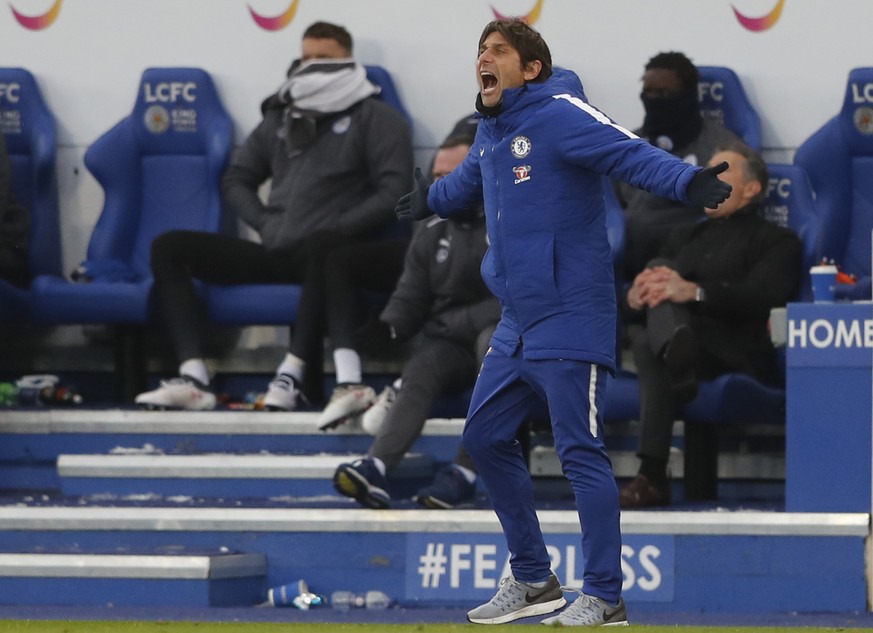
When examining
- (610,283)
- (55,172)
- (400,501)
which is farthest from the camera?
(55,172)

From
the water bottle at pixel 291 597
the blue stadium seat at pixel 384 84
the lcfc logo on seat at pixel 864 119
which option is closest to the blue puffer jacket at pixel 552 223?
the water bottle at pixel 291 597

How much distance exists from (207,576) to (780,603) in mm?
1689

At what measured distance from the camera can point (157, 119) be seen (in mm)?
7484

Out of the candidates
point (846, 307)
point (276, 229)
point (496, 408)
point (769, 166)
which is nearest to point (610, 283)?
point (496, 408)

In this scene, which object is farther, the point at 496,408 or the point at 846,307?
the point at 846,307

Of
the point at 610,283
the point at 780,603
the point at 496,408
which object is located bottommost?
the point at 780,603

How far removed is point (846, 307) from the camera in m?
5.53

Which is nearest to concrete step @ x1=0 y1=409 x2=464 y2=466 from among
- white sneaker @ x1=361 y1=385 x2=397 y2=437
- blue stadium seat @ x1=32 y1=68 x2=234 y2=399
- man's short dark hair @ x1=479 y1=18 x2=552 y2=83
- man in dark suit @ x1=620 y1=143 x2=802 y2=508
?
white sneaker @ x1=361 y1=385 x2=397 y2=437

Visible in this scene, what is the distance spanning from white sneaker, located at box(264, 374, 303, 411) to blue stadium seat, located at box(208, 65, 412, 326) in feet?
0.98

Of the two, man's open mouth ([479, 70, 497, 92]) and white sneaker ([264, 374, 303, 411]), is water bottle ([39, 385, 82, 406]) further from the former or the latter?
man's open mouth ([479, 70, 497, 92])

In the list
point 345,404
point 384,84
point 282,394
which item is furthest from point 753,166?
point 282,394

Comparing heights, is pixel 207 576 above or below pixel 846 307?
below

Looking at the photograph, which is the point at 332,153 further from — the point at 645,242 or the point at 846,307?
the point at 846,307

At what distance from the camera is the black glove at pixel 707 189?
414 cm
